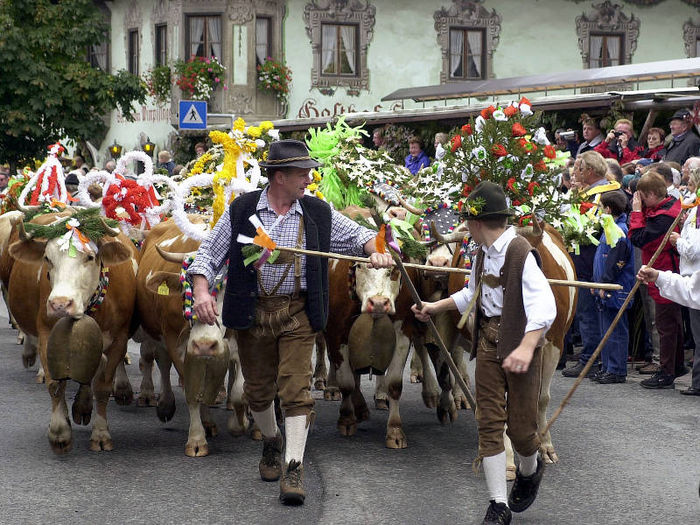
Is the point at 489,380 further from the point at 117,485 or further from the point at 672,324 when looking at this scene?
the point at 672,324

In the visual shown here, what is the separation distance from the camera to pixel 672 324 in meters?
11.2

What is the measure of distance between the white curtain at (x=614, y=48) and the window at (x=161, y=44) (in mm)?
12354

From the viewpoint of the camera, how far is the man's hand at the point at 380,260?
6.79 meters

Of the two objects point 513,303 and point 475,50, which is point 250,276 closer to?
point 513,303

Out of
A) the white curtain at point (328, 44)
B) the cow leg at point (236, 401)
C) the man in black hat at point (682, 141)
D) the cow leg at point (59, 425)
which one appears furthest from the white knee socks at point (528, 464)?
the white curtain at point (328, 44)

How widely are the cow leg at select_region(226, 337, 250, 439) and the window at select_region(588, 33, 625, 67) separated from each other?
26.5m

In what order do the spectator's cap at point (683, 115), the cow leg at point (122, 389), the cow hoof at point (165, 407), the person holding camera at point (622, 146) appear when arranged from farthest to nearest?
the person holding camera at point (622, 146), the spectator's cap at point (683, 115), the cow leg at point (122, 389), the cow hoof at point (165, 407)

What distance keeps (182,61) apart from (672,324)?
22.2m

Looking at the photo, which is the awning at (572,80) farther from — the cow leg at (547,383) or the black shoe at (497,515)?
the black shoe at (497,515)

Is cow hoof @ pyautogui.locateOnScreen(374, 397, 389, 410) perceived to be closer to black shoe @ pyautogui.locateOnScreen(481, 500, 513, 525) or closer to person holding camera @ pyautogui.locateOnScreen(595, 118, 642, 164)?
black shoe @ pyautogui.locateOnScreen(481, 500, 513, 525)

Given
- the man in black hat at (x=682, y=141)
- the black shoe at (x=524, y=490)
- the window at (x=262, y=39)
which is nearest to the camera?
the black shoe at (x=524, y=490)

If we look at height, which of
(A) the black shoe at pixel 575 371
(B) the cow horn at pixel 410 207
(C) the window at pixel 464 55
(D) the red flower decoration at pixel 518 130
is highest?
(C) the window at pixel 464 55

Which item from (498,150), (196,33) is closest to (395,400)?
(498,150)

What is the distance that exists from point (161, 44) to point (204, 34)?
5.47 ft
